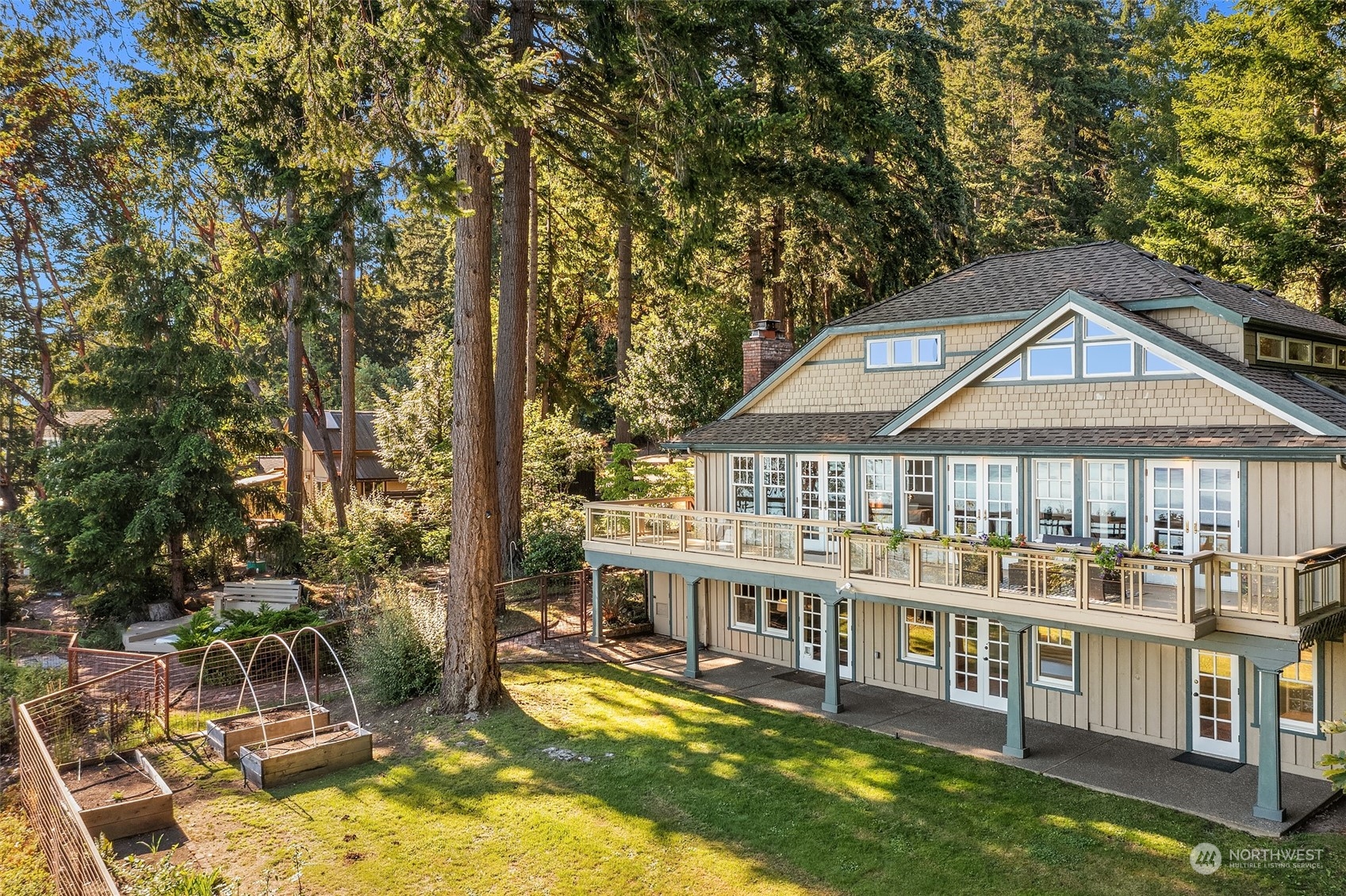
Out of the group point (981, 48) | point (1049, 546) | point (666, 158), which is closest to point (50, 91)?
point (666, 158)

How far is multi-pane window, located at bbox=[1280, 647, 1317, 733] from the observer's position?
37.7ft

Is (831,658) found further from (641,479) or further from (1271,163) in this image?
(1271,163)

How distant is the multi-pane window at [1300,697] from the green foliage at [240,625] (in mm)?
17289

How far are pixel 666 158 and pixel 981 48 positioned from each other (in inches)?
1347

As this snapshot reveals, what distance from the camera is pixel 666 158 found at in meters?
15.6

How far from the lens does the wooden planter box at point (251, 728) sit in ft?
42.3

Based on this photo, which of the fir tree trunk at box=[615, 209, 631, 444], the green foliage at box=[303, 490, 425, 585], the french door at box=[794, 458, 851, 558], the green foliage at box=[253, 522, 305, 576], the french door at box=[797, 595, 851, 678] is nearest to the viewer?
the french door at box=[794, 458, 851, 558]

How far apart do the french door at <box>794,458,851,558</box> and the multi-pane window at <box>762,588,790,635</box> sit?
5.82ft

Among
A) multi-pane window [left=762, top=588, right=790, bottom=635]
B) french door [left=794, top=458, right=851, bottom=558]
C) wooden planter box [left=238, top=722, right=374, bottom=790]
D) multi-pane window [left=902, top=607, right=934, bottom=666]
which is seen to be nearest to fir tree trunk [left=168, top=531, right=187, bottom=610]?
wooden planter box [left=238, top=722, right=374, bottom=790]

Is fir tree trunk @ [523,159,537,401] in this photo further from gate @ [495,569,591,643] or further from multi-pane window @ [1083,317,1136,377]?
multi-pane window @ [1083,317,1136,377]

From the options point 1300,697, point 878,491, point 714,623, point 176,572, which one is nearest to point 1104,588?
point 1300,697

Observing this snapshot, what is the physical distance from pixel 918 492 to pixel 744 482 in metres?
4.00

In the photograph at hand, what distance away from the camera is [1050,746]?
42.2ft

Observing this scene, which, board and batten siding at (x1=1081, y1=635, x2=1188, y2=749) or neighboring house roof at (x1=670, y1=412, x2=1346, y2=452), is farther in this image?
board and batten siding at (x1=1081, y1=635, x2=1188, y2=749)
